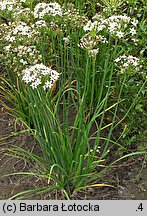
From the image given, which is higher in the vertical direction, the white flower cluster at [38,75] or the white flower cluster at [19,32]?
the white flower cluster at [19,32]

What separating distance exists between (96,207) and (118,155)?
1.85ft

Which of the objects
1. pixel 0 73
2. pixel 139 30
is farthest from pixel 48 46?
pixel 139 30

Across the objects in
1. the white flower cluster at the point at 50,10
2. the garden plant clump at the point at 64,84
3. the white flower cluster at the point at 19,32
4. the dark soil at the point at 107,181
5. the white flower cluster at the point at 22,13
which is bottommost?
the dark soil at the point at 107,181

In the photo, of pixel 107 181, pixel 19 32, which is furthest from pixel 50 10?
pixel 107 181

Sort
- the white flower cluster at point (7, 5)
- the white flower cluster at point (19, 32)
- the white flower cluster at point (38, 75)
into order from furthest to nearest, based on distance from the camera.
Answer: the white flower cluster at point (7, 5) → the white flower cluster at point (19, 32) → the white flower cluster at point (38, 75)

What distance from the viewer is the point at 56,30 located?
254cm

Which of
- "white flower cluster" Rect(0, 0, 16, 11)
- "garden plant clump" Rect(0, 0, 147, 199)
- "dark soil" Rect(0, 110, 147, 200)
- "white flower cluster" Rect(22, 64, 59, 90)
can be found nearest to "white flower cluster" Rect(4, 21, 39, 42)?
"garden plant clump" Rect(0, 0, 147, 199)

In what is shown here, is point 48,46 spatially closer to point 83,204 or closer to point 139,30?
point 139,30

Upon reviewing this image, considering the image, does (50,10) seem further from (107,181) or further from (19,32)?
(107,181)

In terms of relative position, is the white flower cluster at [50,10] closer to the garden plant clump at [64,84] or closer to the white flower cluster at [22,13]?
the garden plant clump at [64,84]

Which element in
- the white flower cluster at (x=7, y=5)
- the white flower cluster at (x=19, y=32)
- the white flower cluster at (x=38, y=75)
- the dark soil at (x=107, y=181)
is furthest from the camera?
the dark soil at (x=107, y=181)

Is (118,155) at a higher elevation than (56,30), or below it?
below

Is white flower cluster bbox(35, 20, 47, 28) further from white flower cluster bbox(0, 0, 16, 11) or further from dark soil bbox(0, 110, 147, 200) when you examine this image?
dark soil bbox(0, 110, 147, 200)

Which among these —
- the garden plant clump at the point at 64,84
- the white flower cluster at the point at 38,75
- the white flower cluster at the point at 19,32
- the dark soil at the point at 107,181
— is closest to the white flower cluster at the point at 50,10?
the garden plant clump at the point at 64,84
